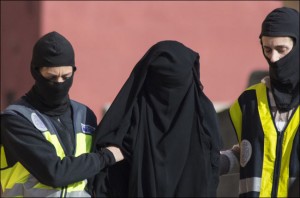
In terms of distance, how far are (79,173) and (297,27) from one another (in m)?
1.27

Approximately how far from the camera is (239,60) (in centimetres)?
1498

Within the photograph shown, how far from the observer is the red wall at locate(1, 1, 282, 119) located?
46.5ft

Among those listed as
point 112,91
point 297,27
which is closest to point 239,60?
point 112,91

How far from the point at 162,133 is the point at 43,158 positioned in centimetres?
61

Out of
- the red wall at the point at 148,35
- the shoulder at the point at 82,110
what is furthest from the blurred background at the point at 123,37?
the shoulder at the point at 82,110

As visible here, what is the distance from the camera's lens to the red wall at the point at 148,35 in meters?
14.2

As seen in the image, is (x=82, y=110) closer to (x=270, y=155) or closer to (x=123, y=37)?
(x=270, y=155)

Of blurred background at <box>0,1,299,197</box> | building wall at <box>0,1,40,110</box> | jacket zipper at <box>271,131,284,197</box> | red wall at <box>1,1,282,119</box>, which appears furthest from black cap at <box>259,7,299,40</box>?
building wall at <box>0,1,40,110</box>

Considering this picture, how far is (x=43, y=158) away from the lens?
5.69m

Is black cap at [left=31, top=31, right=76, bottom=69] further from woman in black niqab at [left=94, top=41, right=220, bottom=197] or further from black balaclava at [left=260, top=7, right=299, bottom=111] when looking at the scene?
black balaclava at [left=260, top=7, right=299, bottom=111]

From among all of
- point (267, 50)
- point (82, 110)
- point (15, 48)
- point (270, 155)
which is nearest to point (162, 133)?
point (82, 110)

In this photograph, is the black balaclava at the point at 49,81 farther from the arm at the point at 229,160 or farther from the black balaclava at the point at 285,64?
the black balaclava at the point at 285,64

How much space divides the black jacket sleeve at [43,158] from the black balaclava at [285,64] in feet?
2.91

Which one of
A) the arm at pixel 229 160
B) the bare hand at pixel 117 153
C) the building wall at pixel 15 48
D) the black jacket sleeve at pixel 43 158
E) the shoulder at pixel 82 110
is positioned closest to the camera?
the black jacket sleeve at pixel 43 158
